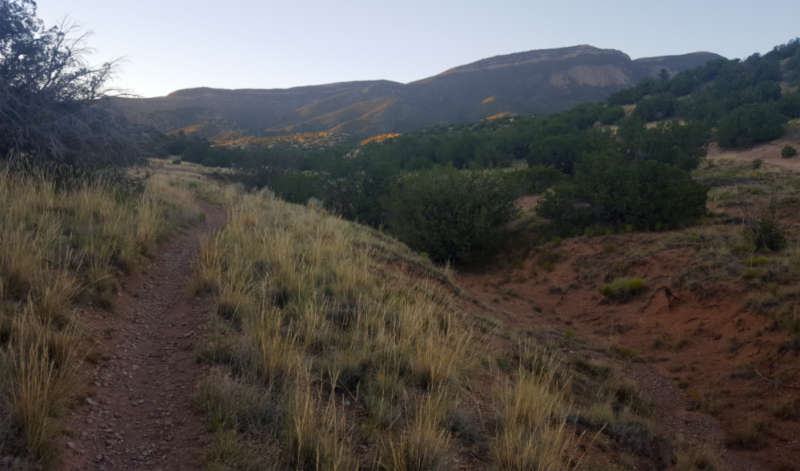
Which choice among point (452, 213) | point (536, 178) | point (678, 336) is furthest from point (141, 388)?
point (536, 178)

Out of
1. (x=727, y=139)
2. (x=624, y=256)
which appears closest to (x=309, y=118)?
(x=727, y=139)

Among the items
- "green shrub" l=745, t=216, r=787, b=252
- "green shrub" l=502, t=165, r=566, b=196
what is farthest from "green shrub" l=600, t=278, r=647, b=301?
"green shrub" l=502, t=165, r=566, b=196

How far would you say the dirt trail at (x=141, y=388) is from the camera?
293 cm

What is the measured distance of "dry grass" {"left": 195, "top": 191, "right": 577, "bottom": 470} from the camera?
321cm

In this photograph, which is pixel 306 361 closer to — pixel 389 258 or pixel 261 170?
pixel 389 258

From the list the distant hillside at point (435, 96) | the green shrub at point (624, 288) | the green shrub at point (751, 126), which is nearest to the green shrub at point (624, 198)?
the green shrub at point (624, 288)

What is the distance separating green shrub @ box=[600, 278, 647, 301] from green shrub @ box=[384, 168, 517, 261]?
6.71 meters

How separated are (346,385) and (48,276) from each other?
2.84m

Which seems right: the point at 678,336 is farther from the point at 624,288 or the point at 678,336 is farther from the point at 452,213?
the point at 452,213

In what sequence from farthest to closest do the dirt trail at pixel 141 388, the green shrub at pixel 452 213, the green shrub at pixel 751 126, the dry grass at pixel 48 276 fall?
the green shrub at pixel 751 126
the green shrub at pixel 452 213
the dirt trail at pixel 141 388
the dry grass at pixel 48 276

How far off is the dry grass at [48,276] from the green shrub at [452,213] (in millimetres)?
12968

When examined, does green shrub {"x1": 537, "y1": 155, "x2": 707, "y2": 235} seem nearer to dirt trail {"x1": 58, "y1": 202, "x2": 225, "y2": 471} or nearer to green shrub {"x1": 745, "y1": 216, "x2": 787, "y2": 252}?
green shrub {"x1": 745, "y1": 216, "x2": 787, "y2": 252}

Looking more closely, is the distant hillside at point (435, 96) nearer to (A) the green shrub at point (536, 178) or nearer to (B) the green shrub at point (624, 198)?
(A) the green shrub at point (536, 178)

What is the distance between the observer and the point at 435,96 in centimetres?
10781
